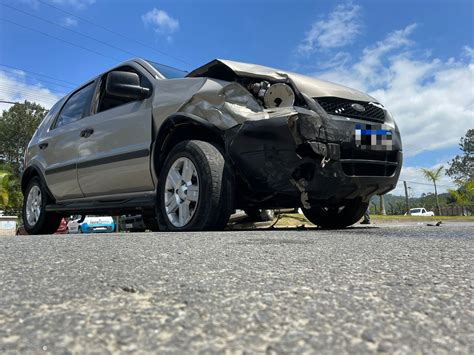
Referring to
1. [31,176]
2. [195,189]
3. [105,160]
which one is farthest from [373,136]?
[31,176]

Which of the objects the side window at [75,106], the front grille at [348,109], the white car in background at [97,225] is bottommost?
the white car in background at [97,225]

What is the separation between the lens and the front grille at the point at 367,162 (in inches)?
140

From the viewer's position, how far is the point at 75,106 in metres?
5.48

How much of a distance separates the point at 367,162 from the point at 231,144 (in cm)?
111

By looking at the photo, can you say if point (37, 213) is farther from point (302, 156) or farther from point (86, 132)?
point (302, 156)

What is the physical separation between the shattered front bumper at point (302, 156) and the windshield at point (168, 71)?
1231mm

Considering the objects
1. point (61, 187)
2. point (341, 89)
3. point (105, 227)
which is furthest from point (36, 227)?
point (105, 227)

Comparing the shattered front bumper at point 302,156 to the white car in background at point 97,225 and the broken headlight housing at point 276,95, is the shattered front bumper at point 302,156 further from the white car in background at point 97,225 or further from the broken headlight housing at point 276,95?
the white car in background at point 97,225

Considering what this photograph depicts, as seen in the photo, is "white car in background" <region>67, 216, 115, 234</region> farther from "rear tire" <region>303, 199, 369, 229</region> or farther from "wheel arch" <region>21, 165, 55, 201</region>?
"rear tire" <region>303, 199, 369, 229</region>

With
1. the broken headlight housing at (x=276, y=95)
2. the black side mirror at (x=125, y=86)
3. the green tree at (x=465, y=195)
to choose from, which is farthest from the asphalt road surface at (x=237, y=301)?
the green tree at (x=465, y=195)

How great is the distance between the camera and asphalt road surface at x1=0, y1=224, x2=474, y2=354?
937mm

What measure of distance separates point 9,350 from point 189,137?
10.6 ft

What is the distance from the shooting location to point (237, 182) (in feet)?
12.4

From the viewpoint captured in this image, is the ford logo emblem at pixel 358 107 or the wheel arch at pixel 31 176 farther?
the wheel arch at pixel 31 176
